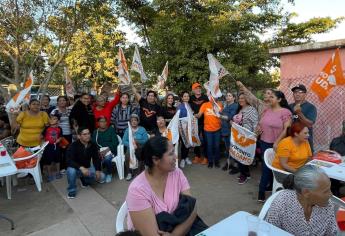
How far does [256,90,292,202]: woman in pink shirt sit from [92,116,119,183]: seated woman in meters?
2.93

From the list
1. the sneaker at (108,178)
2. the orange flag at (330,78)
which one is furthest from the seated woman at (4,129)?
the orange flag at (330,78)

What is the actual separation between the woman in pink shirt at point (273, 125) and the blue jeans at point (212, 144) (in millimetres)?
1724

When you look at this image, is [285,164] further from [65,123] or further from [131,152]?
[65,123]

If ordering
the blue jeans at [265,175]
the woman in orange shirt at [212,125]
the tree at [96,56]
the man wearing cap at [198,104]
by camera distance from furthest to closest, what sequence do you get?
the tree at [96,56] < the man wearing cap at [198,104] < the woman in orange shirt at [212,125] < the blue jeans at [265,175]

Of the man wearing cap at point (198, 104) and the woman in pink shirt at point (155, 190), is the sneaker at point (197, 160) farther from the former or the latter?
the woman in pink shirt at point (155, 190)

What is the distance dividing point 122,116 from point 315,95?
421cm

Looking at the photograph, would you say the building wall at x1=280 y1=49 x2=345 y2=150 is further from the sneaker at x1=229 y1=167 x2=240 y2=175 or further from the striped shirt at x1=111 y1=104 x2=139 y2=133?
the striped shirt at x1=111 y1=104 x2=139 y2=133

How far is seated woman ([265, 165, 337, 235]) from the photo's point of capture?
84.4 inches

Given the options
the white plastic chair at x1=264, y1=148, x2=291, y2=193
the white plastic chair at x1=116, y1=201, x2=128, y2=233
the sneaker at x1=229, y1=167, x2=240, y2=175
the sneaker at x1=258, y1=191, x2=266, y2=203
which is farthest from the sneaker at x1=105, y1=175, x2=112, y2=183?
the white plastic chair at x1=116, y1=201, x2=128, y2=233

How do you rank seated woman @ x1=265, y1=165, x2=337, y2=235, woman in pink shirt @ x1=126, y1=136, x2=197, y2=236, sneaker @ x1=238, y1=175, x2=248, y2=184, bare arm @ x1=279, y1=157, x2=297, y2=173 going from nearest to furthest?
seated woman @ x1=265, y1=165, x2=337, y2=235 < woman in pink shirt @ x1=126, y1=136, x2=197, y2=236 < bare arm @ x1=279, y1=157, x2=297, y2=173 < sneaker @ x1=238, y1=175, x2=248, y2=184

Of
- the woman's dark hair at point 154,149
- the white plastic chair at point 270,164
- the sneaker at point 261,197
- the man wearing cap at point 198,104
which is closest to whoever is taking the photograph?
the woman's dark hair at point 154,149

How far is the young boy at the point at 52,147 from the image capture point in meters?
6.07

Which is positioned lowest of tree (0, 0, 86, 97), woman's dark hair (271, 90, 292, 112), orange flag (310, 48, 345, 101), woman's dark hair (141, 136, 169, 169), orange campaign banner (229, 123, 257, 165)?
orange campaign banner (229, 123, 257, 165)

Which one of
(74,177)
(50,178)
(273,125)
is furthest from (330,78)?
(50,178)
